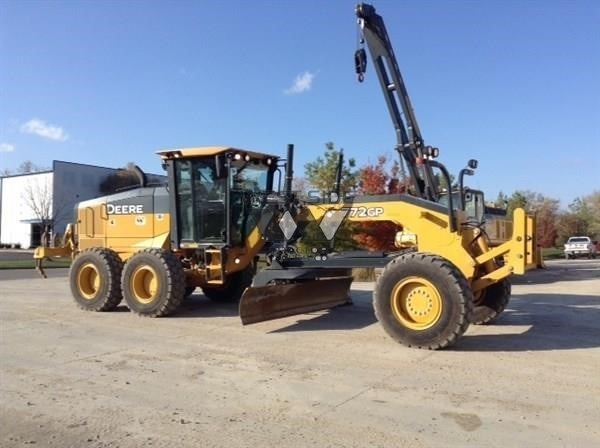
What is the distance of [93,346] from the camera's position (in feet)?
25.5

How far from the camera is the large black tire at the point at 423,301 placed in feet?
23.3

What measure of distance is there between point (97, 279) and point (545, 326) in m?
8.04

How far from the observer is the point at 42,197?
5816 cm

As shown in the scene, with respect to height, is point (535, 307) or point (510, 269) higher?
point (510, 269)

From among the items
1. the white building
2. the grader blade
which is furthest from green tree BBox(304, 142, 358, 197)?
the white building

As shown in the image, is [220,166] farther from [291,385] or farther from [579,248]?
[579,248]

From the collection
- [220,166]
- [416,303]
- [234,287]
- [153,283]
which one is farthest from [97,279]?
[416,303]

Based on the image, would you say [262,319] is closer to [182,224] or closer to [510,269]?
[182,224]

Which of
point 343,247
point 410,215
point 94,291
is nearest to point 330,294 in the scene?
point 410,215

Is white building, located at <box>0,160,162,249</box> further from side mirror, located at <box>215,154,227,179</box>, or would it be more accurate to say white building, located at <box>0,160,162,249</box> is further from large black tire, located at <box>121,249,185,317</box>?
side mirror, located at <box>215,154,227,179</box>

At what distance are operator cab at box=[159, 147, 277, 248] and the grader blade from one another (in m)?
1.61

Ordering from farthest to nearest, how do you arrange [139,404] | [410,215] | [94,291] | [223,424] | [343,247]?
[343,247] < [94,291] < [410,215] < [139,404] < [223,424]

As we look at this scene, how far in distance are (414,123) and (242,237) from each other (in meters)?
6.74

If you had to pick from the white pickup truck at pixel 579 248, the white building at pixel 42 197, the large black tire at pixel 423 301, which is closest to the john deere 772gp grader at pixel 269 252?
the large black tire at pixel 423 301
